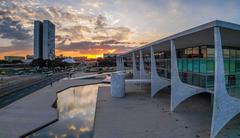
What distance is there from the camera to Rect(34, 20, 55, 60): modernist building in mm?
104312

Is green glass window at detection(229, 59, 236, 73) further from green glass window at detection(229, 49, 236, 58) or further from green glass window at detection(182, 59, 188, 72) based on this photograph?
green glass window at detection(182, 59, 188, 72)

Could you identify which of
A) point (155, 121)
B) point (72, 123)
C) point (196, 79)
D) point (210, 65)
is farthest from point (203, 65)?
point (72, 123)

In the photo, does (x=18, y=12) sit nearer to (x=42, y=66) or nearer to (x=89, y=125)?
(x=89, y=125)

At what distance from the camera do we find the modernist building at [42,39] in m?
104

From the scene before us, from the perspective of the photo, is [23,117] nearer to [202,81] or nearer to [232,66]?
[202,81]

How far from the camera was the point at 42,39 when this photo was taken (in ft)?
351

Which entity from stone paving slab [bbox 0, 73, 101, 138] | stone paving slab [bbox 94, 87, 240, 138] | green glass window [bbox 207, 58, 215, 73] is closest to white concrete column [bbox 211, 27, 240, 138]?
stone paving slab [bbox 94, 87, 240, 138]

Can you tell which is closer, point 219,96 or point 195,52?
point 219,96

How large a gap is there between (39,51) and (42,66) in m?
23.1

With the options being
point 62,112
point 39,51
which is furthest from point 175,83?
point 39,51

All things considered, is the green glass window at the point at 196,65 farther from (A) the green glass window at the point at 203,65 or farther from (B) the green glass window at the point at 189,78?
(B) the green glass window at the point at 189,78

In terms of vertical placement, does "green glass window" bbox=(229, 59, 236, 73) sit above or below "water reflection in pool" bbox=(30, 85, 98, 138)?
above

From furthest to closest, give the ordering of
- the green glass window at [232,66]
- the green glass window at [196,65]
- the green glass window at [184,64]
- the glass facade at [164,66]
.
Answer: the glass facade at [164,66] → the green glass window at [184,64] → the green glass window at [196,65] → the green glass window at [232,66]

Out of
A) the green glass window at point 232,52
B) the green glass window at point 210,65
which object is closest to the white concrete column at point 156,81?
the green glass window at point 232,52
